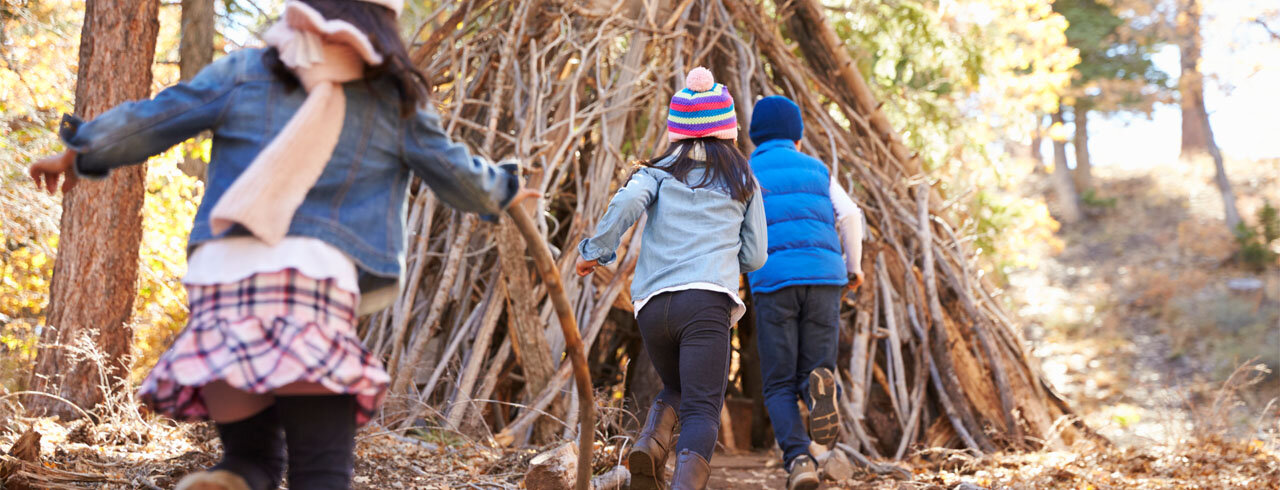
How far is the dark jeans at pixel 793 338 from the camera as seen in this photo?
404 centimetres

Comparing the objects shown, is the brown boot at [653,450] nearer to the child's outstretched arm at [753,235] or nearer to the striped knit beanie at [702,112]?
the child's outstretched arm at [753,235]

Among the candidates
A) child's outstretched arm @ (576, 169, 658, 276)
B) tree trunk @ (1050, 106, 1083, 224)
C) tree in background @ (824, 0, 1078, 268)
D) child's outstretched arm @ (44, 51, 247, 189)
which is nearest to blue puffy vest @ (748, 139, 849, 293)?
child's outstretched arm @ (576, 169, 658, 276)

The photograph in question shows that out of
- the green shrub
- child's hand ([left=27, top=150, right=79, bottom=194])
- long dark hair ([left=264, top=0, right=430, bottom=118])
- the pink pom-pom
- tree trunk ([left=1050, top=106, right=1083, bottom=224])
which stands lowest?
child's hand ([left=27, top=150, right=79, bottom=194])

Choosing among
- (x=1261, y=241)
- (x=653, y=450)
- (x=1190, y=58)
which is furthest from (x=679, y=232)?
(x=1190, y=58)

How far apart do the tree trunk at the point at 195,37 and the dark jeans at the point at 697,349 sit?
681 cm

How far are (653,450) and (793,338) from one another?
1039 millimetres

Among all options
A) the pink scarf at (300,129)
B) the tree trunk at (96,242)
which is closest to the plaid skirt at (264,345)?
the pink scarf at (300,129)

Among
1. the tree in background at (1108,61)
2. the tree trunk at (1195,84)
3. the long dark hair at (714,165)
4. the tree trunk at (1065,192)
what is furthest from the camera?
the tree trunk at (1065,192)

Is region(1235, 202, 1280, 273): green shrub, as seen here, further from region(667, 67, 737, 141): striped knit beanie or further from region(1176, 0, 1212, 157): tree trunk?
region(667, 67, 737, 141): striped knit beanie

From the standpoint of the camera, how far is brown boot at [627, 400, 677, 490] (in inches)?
128

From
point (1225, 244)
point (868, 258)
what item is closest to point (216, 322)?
point (868, 258)

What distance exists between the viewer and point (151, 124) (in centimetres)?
192

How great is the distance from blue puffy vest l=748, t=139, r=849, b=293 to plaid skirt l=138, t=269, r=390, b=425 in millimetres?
2427

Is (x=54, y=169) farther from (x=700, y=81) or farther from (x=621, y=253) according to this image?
(x=621, y=253)
